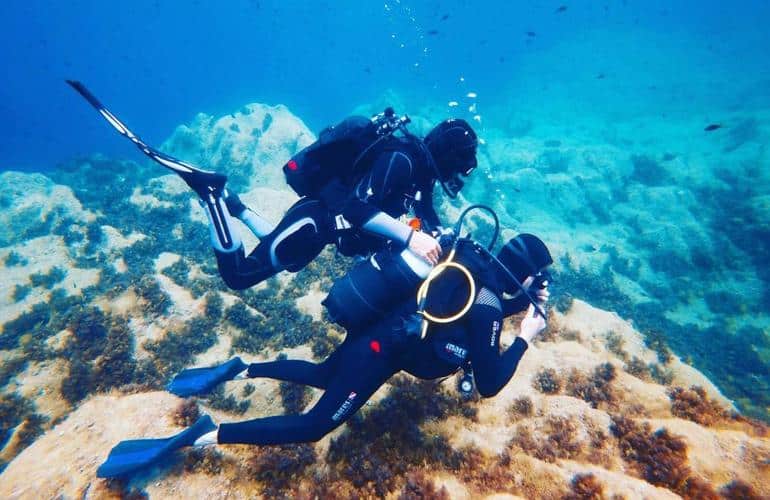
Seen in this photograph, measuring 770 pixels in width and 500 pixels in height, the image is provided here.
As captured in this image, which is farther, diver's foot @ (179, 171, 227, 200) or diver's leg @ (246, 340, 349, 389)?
diver's foot @ (179, 171, 227, 200)

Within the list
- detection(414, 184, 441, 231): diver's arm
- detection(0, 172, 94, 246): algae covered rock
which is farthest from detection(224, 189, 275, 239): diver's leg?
detection(0, 172, 94, 246): algae covered rock

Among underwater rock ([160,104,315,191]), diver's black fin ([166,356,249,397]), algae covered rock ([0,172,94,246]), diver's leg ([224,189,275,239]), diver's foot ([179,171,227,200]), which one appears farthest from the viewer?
underwater rock ([160,104,315,191])

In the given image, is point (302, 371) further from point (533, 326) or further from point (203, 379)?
point (533, 326)

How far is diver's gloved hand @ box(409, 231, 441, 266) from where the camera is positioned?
157 inches

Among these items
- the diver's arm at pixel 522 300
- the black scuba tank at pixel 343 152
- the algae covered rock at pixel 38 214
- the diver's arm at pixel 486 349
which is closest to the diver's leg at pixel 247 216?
the black scuba tank at pixel 343 152

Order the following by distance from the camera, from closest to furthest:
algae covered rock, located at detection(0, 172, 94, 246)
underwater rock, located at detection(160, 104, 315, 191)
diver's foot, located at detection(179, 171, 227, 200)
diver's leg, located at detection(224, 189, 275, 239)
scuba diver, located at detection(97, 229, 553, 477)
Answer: scuba diver, located at detection(97, 229, 553, 477), diver's foot, located at detection(179, 171, 227, 200), diver's leg, located at detection(224, 189, 275, 239), algae covered rock, located at detection(0, 172, 94, 246), underwater rock, located at detection(160, 104, 315, 191)

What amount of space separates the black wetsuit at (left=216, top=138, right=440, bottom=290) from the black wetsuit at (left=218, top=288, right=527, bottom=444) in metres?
1.20

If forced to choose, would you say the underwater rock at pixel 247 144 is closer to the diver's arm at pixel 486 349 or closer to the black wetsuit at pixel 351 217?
the black wetsuit at pixel 351 217

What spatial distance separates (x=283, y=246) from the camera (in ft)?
19.0

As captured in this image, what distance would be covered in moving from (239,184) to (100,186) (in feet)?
29.8

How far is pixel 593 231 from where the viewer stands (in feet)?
72.9

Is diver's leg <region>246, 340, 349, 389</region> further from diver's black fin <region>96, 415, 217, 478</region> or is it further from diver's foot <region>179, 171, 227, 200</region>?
diver's foot <region>179, 171, 227, 200</region>

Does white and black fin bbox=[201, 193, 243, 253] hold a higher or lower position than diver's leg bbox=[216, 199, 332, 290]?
higher

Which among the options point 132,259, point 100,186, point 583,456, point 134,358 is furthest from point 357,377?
point 100,186
